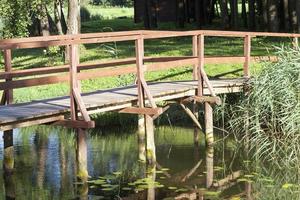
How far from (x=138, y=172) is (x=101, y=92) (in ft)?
6.79

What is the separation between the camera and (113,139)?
575 inches

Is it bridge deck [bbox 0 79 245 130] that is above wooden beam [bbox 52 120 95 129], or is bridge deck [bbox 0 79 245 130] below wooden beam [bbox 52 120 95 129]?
above

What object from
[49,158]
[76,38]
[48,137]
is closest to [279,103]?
[76,38]

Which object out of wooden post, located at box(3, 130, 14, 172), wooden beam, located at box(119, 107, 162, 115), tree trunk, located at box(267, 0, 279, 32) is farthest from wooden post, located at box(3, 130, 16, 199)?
tree trunk, located at box(267, 0, 279, 32)

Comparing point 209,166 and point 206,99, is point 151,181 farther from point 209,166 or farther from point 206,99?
point 206,99

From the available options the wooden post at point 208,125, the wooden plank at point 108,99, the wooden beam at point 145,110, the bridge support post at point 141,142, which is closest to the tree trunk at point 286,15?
the wooden plank at point 108,99

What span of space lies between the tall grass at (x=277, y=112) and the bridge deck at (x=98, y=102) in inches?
59.6

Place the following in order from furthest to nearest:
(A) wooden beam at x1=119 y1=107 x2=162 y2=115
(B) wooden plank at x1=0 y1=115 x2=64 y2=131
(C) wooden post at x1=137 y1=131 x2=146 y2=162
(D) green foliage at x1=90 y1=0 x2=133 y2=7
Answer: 1. (D) green foliage at x1=90 y1=0 x2=133 y2=7
2. (C) wooden post at x1=137 y1=131 x2=146 y2=162
3. (A) wooden beam at x1=119 y1=107 x2=162 y2=115
4. (B) wooden plank at x1=0 y1=115 x2=64 y2=131

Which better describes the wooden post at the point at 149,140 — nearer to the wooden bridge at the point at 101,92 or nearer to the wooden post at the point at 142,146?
the wooden bridge at the point at 101,92

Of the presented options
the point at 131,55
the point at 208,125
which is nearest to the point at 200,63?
the point at 208,125

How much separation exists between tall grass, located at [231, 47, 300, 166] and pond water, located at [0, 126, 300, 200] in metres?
0.31

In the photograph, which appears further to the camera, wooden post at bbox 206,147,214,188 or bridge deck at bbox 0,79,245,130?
wooden post at bbox 206,147,214,188

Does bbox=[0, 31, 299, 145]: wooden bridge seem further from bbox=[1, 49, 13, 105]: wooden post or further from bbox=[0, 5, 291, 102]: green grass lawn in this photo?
bbox=[0, 5, 291, 102]: green grass lawn

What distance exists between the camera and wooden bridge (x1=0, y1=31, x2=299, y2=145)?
1048cm
